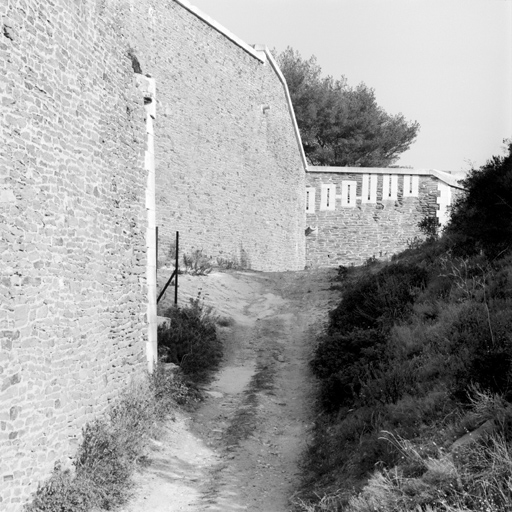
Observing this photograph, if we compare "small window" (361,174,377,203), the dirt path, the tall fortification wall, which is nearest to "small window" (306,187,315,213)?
"small window" (361,174,377,203)

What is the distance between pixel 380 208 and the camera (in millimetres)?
28375

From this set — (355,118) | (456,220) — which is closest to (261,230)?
(456,220)

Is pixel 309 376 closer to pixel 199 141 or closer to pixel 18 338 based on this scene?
pixel 18 338

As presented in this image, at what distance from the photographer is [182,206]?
65.0ft

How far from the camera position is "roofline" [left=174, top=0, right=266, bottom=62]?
20.2 metres

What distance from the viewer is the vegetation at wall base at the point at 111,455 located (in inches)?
286

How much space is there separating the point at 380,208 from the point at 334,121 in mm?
9707

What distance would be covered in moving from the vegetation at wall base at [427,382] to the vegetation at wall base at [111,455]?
2168 millimetres

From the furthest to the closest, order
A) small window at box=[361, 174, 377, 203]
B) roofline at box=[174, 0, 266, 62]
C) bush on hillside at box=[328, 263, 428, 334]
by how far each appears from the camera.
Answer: small window at box=[361, 174, 377, 203], roofline at box=[174, 0, 266, 62], bush on hillside at box=[328, 263, 428, 334]

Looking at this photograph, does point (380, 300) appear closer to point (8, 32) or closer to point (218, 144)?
point (8, 32)

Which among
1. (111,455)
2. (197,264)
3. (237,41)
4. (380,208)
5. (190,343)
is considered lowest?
(111,455)

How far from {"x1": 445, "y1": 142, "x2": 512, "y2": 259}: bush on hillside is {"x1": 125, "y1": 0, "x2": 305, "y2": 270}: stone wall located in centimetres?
735

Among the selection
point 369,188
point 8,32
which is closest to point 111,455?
point 8,32

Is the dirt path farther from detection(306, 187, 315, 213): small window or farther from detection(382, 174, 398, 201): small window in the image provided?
detection(382, 174, 398, 201): small window
